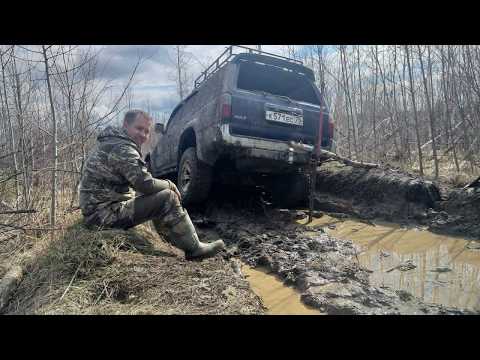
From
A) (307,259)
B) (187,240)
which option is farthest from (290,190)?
(187,240)

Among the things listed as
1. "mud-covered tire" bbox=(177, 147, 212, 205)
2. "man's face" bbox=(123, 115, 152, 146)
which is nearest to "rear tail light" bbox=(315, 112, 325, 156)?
"mud-covered tire" bbox=(177, 147, 212, 205)

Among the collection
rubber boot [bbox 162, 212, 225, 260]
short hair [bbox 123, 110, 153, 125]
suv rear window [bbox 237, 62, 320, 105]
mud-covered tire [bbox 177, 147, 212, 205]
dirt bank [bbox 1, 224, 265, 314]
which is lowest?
dirt bank [bbox 1, 224, 265, 314]

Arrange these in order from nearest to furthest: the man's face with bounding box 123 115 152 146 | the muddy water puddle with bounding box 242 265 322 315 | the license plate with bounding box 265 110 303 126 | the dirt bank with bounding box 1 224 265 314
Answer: the dirt bank with bounding box 1 224 265 314
the muddy water puddle with bounding box 242 265 322 315
the man's face with bounding box 123 115 152 146
the license plate with bounding box 265 110 303 126

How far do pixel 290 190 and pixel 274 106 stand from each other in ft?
5.39

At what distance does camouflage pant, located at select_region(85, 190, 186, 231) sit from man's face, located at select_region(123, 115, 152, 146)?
0.65m

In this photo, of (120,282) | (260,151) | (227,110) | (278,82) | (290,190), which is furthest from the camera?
(290,190)

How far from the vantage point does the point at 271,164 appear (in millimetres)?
4633

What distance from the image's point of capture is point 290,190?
553cm

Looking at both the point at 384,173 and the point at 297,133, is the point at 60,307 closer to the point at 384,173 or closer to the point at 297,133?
the point at 297,133

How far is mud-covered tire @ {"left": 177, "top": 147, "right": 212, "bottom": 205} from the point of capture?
4.91m

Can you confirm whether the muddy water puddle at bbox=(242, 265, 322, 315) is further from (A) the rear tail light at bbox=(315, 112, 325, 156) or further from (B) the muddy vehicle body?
(A) the rear tail light at bbox=(315, 112, 325, 156)

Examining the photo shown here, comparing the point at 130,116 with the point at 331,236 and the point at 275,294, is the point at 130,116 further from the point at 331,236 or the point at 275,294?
the point at 331,236
